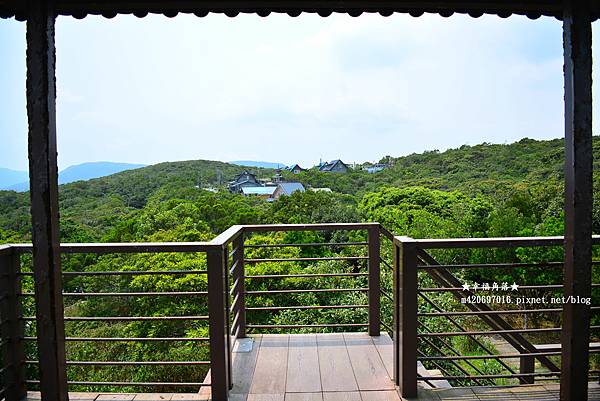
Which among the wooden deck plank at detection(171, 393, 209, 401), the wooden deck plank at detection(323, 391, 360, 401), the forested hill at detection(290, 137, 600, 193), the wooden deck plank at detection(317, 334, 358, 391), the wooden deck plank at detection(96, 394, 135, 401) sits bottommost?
the wooden deck plank at detection(317, 334, 358, 391)

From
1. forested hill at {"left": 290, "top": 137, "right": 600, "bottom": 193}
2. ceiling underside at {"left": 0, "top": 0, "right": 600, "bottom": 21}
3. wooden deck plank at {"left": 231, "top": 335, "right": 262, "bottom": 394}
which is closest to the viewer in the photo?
ceiling underside at {"left": 0, "top": 0, "right": 600, "bottom": 21}

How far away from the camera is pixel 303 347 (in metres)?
3.54

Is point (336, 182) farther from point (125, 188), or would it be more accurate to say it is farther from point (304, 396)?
point (304, 396)

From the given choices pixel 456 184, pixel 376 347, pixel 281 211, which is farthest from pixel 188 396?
pixel 456 184

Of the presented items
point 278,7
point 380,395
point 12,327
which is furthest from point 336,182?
point 278,7

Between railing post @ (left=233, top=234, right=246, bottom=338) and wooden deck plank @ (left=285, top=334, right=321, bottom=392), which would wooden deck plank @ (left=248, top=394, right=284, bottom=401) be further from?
railing post @ (left=233, top=234, right=246, bottom=338)

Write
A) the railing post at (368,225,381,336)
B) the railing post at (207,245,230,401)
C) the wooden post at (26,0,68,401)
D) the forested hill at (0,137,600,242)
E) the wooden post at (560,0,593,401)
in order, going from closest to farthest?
the wooden post at (26,0,68,401) → the wooden post at (560,0,593,401) → the railing post at (207,245,230,401) → the railing post at (368,225,381,336) → the forested hill at (0,137,600,242)

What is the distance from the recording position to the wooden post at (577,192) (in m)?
1.99

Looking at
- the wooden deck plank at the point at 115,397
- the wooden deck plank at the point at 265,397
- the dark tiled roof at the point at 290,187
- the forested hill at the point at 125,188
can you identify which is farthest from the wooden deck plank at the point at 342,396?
the dark tiled roof at the point at 290,187

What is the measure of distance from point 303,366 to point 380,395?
66 cm

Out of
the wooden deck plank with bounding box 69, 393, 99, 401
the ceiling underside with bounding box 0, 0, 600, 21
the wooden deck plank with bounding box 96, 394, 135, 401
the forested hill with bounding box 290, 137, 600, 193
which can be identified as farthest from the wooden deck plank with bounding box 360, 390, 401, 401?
the forested hill with bounding box 290, 137, 600, 193

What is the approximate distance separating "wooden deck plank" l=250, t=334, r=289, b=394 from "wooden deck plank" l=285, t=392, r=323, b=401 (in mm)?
70

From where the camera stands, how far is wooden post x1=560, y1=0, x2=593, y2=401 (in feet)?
6.53

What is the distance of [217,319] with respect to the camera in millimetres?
2510
